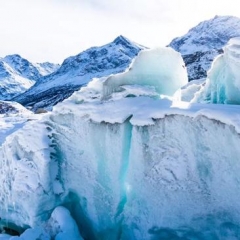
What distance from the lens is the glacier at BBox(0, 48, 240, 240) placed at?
6695 millimetres

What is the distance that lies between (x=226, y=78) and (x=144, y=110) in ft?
6.14

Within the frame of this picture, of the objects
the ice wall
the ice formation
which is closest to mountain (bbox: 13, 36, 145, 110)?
the ice wall

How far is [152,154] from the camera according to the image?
7430mm

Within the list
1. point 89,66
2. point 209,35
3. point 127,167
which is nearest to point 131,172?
point 127,167

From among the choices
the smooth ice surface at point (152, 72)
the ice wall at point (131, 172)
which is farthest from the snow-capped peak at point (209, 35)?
the ice wall at point (131, 172)

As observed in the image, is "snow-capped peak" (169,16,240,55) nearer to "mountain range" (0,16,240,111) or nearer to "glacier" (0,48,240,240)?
"mountain range" (0,16,240,111)

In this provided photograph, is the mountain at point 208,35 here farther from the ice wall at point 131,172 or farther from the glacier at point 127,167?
the ice wall at point 131,172

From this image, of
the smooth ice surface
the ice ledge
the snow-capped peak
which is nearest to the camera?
the ice ledge

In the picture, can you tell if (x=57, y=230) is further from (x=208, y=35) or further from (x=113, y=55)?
(x=113, y=55)

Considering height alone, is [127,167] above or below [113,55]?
below

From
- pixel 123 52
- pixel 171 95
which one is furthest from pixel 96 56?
pixel 171 95

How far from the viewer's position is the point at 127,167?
7.86 m

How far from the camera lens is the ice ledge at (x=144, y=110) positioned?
6.43 m

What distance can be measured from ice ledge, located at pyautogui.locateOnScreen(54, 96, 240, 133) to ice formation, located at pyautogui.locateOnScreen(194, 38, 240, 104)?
0.96 meters
